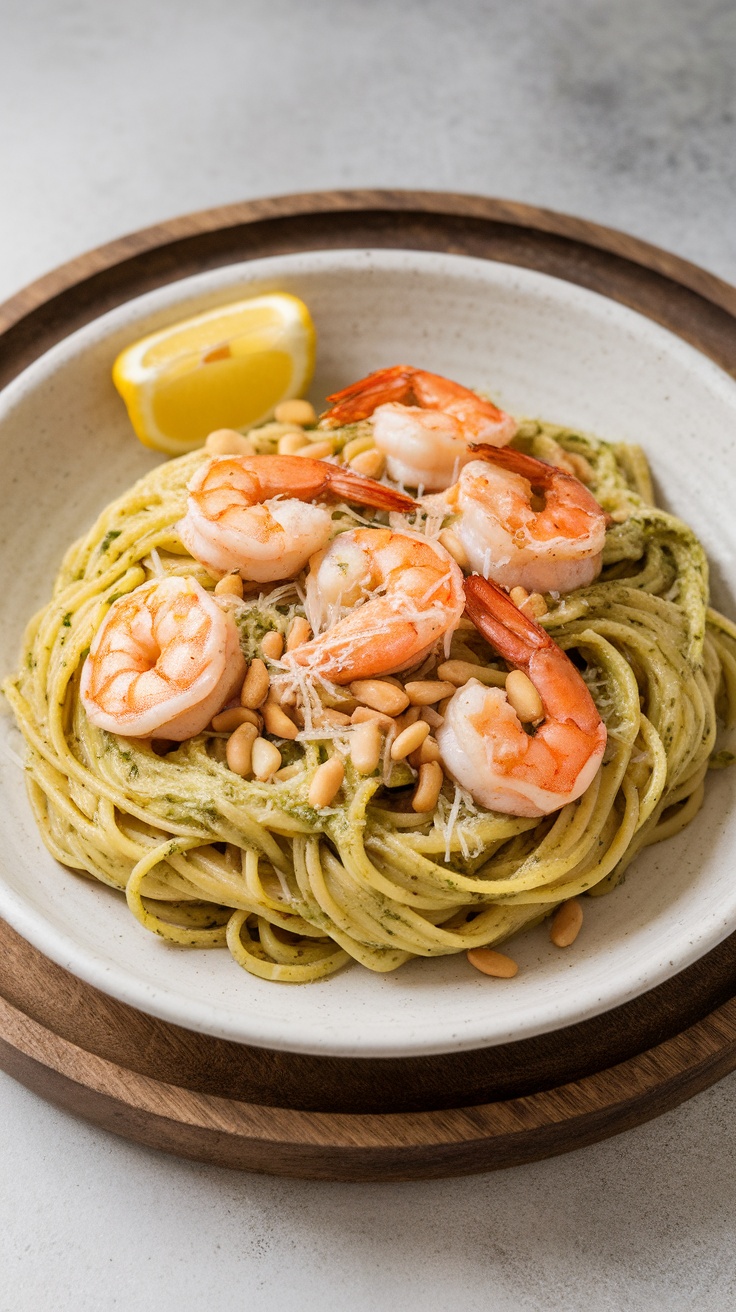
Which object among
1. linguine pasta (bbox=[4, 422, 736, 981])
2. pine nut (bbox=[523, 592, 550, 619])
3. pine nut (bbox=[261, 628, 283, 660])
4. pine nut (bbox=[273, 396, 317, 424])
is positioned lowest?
linguine pasta (bbox=[4, 422, 736, 981])

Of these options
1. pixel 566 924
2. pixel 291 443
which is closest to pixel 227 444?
pixel 291 443

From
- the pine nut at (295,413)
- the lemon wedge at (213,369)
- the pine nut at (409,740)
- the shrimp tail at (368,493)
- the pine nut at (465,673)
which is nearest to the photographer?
the pine nut at (409,740)

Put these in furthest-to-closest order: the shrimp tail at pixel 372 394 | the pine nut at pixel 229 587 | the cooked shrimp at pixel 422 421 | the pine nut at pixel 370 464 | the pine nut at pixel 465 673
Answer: the shrimp tail at pixel 372 394 < the pine nut at pixel 370 464 < the cooked shrimp at pixel 422 421 < the pine nut at pixel 229 587 < the pine nut at pixel 465 673

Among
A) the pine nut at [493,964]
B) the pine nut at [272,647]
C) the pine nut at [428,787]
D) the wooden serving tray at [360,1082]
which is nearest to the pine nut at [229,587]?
the pine nut at [272,647]

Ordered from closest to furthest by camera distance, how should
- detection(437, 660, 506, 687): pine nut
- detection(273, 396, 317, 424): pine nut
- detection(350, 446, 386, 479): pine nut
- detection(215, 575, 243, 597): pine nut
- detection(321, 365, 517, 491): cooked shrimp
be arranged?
detection(437, 660, 506, 687): pine nut, detection(215, 575, 243, 597): pine nut, detection(321, 365, 517, 491): cooked shrimp, detection(350, 446, 386, 479): pine nut, detection(273, 396, 317, 424): pine nut

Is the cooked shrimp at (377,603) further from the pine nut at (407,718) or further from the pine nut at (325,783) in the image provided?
the pine nut at (325,783)

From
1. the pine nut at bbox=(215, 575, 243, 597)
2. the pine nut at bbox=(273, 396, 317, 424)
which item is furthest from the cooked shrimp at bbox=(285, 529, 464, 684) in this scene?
the pine nut at bbox=(273, 396, 317, 424)

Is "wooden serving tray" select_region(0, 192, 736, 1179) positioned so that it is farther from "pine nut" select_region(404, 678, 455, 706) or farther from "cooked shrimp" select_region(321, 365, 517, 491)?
"cooked shrimp" select_region(321, 365, 517, 491)
